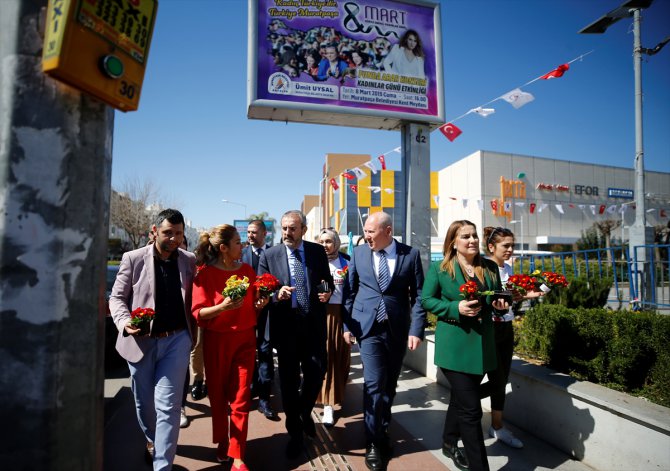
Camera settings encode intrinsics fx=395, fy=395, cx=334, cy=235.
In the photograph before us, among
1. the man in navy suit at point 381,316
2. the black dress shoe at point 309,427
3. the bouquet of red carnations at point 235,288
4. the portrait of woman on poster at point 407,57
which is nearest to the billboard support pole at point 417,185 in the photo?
the portrait of woman on poster at point 407,57

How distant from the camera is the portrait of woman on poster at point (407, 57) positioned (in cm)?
681

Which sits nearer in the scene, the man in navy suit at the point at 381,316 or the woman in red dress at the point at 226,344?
the woman in red dress at the point at 226,344

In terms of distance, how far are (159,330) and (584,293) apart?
5303 millimetres

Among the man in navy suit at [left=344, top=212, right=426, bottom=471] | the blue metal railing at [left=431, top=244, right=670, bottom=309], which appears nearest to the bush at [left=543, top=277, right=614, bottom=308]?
the blue metal railing at [left=431, top=244, right=670, bottom=309]

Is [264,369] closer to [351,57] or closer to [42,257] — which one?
[42,257]

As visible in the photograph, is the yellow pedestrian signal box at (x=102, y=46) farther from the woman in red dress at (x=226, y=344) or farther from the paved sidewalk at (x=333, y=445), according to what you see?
the paved sidewalk at (x=333, y=445)

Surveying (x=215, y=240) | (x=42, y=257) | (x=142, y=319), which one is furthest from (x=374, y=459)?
Answer: (x=42, y=257)

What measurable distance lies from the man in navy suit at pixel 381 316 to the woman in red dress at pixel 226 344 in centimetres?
98

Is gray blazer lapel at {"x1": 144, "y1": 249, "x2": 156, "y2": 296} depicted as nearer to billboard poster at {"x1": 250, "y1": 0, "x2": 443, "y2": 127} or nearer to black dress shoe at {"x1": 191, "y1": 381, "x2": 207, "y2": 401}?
black dress shoe at {"x1": 191, "y1": 381, "x2": 207, "y2": 401}

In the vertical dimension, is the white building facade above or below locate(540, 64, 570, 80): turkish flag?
above

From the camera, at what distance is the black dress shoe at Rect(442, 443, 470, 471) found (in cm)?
341

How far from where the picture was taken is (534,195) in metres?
37.3

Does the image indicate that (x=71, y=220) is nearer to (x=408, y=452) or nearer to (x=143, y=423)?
(x=143, y=423)

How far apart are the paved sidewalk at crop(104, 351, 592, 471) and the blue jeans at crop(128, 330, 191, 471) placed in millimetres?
665
